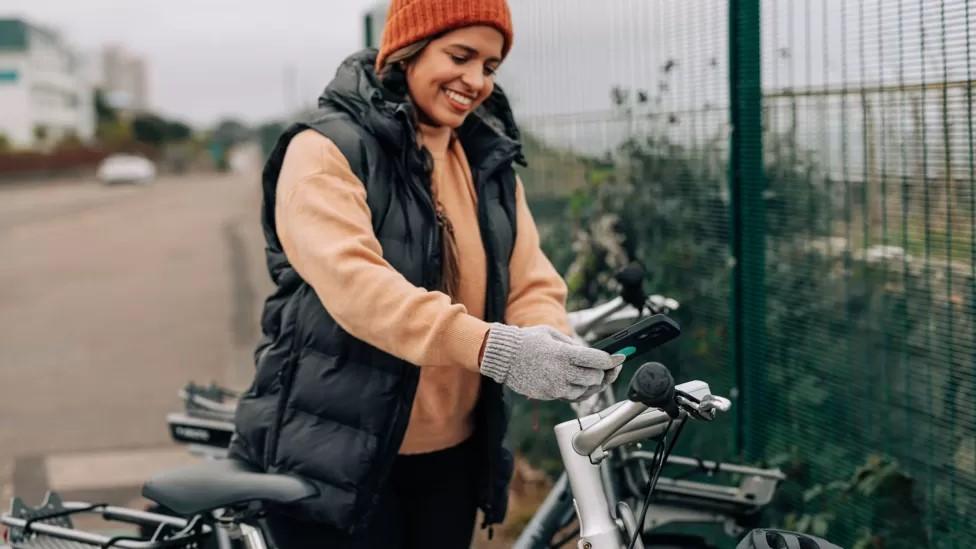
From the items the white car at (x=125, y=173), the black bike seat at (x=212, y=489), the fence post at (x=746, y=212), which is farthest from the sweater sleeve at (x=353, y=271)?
the white car at (x=125, y=173)

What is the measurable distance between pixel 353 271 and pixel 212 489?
532 mm

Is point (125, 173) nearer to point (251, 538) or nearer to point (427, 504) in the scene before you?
point (427, 504)

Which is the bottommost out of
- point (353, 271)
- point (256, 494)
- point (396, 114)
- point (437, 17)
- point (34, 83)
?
point (256, 494)

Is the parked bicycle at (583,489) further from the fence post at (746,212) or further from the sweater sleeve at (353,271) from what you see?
the fence post at (746,212)

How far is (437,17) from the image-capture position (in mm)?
2424

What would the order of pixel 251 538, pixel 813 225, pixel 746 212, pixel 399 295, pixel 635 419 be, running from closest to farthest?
pixel 635 419, pixel 399 295, pixel 251 538, pixel 813 225, pixel 746 212

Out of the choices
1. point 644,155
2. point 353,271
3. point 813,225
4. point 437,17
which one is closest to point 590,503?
point 353,271

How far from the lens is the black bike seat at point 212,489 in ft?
7.54

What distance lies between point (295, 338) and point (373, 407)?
0.75ft

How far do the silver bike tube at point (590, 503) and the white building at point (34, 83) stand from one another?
7991cm

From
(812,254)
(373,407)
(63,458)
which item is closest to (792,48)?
(812,254)

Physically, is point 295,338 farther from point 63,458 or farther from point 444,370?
point 63,458

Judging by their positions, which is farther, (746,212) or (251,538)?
(746,212)

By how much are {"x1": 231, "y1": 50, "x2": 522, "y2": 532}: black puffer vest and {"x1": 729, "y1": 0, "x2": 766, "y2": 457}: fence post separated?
5.33 ft
